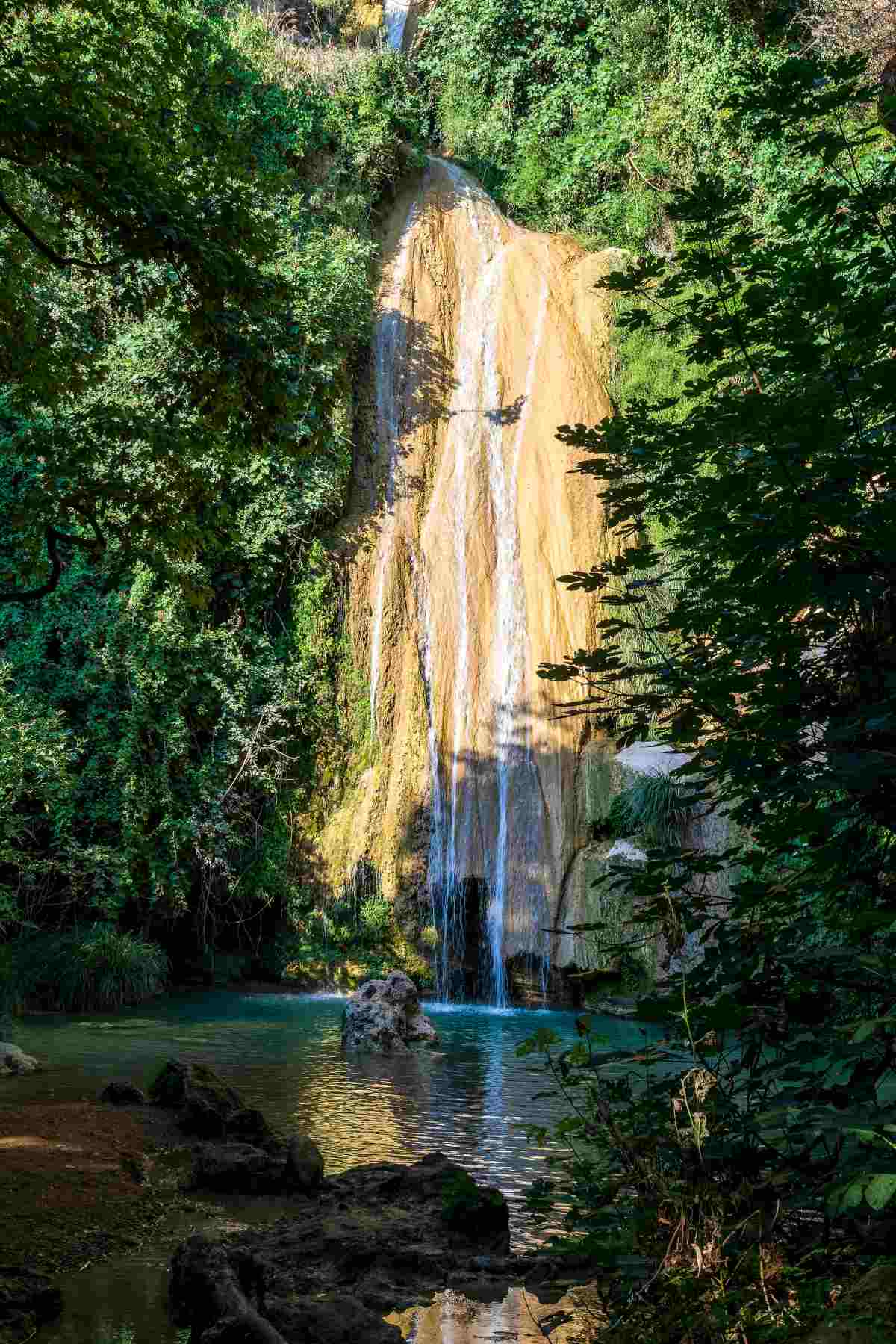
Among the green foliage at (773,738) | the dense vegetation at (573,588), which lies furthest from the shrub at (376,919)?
the green foliage at (773,738)

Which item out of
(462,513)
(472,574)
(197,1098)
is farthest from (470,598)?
(197,1098)

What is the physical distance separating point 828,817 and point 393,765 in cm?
1363

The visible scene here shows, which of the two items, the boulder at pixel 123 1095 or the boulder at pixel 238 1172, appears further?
the boulder at pixel 123 1095

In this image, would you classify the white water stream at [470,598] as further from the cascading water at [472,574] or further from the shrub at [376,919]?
the shrub at [376,919]

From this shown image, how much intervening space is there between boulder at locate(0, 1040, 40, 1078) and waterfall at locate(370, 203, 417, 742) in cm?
793

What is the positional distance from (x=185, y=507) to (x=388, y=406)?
35.5ft

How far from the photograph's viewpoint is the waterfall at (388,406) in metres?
16.5

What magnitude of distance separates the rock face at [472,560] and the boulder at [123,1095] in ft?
23.6

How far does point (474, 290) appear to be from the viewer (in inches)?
739

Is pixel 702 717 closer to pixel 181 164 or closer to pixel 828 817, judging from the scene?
pixel 828 817

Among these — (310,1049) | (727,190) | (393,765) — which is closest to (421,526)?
(393,765)

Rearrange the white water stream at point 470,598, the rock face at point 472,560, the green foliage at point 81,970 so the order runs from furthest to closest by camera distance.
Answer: the rock face at point 472,560 → the white water stream at point 470,598 → the green foliage at point 81,970

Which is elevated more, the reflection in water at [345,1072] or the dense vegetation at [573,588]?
the dense vegetation at [573,588]

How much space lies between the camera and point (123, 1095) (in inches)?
299
